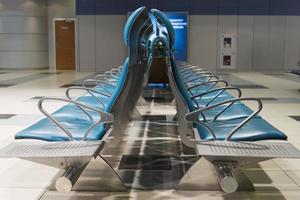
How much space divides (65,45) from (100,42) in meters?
2.46

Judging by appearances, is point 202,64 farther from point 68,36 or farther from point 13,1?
point 13,1

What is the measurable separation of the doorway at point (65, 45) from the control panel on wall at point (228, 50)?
6114 millimetres

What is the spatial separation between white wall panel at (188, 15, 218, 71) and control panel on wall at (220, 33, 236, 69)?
270mm

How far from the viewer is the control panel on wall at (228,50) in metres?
17.5

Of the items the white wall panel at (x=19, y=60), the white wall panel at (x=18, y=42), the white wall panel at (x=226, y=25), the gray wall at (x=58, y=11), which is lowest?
the white wall panel at (x=19, y=60)

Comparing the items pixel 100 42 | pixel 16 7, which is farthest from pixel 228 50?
pixel 16 7

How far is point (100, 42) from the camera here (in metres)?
17.6

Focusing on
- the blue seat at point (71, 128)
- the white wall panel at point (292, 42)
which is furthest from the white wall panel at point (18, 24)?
the blue seat at point (71, 128)

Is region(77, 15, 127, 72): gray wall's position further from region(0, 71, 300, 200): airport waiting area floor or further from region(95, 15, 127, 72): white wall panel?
region(0, 71, 300, 200): airport waiting area floor

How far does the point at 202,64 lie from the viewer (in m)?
17.5

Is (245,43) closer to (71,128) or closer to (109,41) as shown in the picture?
(109,41)

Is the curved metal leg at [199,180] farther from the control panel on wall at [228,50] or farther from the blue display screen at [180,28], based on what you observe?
the control panel on wall at [228,50]

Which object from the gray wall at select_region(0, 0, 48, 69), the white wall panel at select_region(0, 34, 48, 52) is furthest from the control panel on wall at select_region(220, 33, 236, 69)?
the white wall panel at select_region(0, 34, 48, 52)

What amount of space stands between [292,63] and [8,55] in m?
10.9
